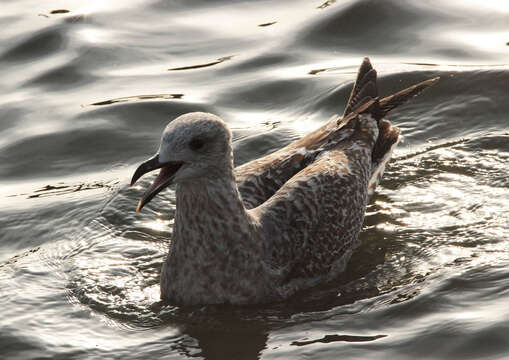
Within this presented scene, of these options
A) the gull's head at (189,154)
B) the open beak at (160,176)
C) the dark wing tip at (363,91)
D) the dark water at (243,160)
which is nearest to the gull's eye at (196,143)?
the gull's head at (189,154)

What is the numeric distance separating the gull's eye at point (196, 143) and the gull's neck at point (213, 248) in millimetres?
270

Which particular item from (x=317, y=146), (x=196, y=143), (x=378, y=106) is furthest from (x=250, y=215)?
(x=378, y=106)

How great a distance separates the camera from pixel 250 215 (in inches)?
281

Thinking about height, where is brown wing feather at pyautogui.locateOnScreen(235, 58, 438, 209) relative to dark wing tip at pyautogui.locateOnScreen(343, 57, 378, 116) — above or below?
below

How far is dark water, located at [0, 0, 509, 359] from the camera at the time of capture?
6.70 m

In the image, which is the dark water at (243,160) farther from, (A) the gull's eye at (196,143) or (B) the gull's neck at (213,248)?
(A) the gull's eye at (196,143)

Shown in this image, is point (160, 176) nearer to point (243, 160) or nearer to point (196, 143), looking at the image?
point (196, 143)

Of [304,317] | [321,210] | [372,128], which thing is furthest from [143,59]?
[304,317]

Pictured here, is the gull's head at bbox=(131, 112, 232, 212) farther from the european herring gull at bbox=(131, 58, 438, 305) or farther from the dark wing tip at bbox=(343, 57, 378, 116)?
the dark wing tip at bbox=(343, 57, 378, 116)

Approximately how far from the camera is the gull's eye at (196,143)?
6549 millimetres

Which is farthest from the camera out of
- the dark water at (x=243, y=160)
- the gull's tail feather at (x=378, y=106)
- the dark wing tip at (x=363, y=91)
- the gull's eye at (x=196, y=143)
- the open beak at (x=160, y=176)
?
the dark wing tip at (x=363, y=91)

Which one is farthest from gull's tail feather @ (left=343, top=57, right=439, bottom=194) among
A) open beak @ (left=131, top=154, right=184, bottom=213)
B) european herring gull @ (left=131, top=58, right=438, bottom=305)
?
open beak @ (left=131, top=154, right=184, bottom=213)

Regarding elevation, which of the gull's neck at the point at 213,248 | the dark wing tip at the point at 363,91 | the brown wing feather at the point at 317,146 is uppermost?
the dark wing tip at the point at 363,91

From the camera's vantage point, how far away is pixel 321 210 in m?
7.55
